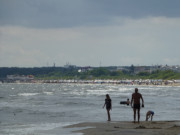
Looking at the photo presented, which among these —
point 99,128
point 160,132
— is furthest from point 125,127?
point 160,132

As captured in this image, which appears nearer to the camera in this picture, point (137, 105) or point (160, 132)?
point (160, 132)

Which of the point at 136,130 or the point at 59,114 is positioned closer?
the point at 136,130

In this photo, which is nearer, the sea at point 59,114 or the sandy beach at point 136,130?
the sandy beach at point 136,130

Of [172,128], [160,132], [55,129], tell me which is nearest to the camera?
[160,132]

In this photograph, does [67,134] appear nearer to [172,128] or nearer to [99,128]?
[99,128]

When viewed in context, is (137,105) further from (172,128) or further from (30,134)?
(30,134)

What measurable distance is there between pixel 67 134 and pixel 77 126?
392 cm

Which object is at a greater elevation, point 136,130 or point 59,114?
point 136,130

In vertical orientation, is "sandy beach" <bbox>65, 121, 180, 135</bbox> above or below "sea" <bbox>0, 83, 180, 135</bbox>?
above

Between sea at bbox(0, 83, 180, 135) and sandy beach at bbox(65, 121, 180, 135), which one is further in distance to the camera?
sea at bbox(0, 83, 180, 135)

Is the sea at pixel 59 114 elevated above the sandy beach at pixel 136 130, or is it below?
below

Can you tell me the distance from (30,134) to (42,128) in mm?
3121

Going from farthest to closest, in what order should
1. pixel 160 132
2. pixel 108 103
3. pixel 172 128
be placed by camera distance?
pixel 108 103 → pixel 172 128 → pixel 160 132

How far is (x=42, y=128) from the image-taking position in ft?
85.9
